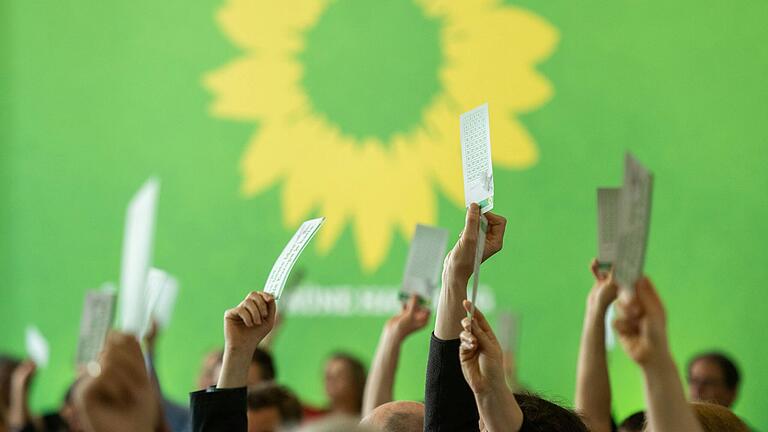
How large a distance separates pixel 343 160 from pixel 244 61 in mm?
646

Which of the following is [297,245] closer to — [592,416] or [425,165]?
[592,416]

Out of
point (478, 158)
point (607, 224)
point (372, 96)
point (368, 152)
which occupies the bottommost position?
point (607, 224)

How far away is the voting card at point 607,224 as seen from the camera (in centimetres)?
172

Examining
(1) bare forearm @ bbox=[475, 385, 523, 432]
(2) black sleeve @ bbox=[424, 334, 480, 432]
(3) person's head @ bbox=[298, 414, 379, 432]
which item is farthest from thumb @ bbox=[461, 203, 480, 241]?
(3) person's head @ bbox=[298, 414, 379, 432]

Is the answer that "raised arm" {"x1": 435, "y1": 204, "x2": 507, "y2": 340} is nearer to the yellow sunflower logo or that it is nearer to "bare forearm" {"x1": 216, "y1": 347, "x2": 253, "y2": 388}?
"bare forearm" {"x1": 216, "y1": 347, "x2": 253, "y2": 388}

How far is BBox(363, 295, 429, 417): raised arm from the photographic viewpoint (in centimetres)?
268

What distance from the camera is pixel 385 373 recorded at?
2.68 meters

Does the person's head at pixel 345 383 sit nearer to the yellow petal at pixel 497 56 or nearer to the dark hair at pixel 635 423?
the yellow petal at pixel 497 56

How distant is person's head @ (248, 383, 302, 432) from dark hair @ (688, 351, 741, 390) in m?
1.69

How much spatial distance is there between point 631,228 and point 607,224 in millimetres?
381

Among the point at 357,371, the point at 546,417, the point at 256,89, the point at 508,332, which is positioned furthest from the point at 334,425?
the point at 256,89

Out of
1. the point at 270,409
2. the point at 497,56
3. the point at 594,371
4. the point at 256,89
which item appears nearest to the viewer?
the point at 594,371

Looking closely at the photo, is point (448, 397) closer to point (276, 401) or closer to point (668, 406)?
point (668, 406)

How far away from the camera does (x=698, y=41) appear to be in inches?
170
